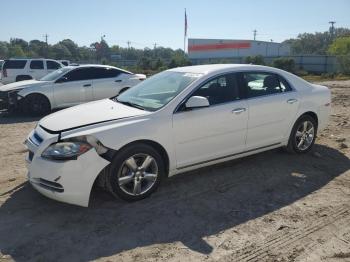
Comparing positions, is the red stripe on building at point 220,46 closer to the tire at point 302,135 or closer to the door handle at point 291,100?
the tire at point 302,135

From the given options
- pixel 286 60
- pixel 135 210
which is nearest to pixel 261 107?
pixel 135 210

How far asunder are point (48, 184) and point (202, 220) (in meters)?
1.75

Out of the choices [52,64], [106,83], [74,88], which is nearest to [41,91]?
[74,88]

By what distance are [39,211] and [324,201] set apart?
341cm

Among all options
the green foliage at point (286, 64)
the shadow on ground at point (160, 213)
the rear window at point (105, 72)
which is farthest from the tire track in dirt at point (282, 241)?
the green foliage at point (286, 64)

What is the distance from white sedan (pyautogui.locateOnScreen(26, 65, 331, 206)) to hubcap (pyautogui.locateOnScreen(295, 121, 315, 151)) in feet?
0.07

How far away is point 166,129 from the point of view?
4863 millimetres

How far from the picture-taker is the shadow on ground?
384 centimetres

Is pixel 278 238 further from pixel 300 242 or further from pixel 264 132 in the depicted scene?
pixel 264 132

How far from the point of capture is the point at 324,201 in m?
4.89

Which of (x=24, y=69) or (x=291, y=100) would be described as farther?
(x=24, y=69)

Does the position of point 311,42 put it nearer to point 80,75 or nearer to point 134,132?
point 80,75

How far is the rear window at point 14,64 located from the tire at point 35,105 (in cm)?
986

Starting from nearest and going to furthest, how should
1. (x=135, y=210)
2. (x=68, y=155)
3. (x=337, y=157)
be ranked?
1. (x=68, y=155)
2. (x=135, y=210)
3. (x=337, y=157)
